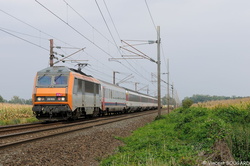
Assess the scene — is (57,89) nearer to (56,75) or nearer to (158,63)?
(56,75)

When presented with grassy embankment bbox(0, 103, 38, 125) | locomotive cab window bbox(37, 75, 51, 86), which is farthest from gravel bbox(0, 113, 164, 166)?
grassy embankment bbox(0, 103, 38, 125)

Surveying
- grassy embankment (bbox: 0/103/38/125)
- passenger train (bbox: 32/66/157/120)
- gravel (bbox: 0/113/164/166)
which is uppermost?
passenger train (bbox: 32/66/157/120)

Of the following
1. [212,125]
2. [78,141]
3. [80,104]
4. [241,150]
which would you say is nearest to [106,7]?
[80,104]

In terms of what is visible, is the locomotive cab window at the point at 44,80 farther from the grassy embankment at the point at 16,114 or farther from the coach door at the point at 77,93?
the grassy embankment at the point at 16,114

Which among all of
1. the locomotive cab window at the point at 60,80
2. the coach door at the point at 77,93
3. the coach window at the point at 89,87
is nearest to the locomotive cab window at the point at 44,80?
the locomotive cab window at the point at 60,80

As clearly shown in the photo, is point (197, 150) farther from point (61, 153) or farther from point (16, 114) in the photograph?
point (16, 114)

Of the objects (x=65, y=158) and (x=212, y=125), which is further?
(x=212, y=125)

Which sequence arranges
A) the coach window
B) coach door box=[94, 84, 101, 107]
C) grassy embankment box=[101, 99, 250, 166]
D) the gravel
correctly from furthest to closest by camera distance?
1. coach door box=[94, 84, 101, 107]
2. the coach window
3. the gravel
4. grassy embankment box=[101, 99, 250, 166]

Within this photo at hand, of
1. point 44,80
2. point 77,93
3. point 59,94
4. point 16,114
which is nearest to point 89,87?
point 77,93

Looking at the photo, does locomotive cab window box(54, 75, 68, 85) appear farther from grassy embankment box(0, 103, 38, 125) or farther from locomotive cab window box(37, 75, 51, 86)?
grassy embankment box(0, 103, 38, 125)

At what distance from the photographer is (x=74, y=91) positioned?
18.0 metres

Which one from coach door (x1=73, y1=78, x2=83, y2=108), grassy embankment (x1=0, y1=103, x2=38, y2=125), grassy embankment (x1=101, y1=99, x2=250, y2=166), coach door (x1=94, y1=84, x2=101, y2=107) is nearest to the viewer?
grassy embankment (x1=101, y1=99, x2=250, y2=166)

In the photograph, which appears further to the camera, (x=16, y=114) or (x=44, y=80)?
(x=16, y=114)

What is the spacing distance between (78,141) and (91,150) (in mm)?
1481
